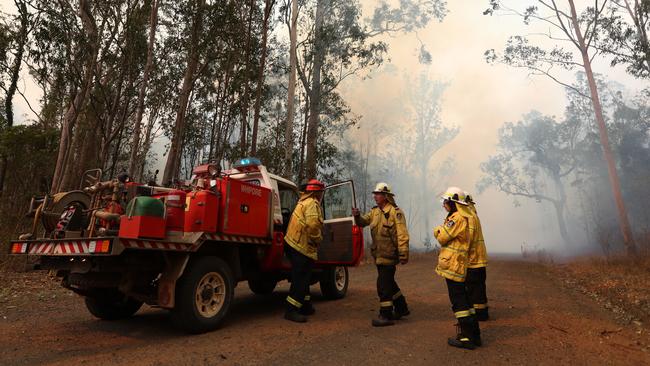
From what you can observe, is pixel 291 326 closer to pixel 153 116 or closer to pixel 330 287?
pixel 330 287

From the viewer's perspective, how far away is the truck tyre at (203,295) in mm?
4410

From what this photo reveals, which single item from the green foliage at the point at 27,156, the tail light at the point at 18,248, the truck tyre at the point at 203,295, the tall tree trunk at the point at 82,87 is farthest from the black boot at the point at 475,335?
the green foliage at the point at 27,156

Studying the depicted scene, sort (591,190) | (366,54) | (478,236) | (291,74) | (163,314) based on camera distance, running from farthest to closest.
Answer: (591,190)
(366,54)
(291,74)
(163,314)
(478,236)

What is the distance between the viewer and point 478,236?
17.7ft

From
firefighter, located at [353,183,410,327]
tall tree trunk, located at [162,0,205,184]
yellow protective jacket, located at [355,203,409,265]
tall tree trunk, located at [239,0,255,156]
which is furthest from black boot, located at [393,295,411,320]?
tall tree trunk, located at [162,0,205,184]

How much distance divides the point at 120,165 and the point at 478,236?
96.4 feet

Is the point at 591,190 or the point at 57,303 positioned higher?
the point at 591,190

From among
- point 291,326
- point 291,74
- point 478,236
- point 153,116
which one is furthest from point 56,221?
point 153,116

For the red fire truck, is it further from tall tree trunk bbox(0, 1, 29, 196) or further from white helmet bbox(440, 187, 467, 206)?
tall tree trunk bbox(0, 1, 29, 196)

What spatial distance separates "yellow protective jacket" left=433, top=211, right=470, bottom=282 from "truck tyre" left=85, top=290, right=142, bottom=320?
420 centimetres

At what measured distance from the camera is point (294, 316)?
532cm

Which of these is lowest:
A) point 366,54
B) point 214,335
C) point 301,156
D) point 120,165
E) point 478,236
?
point 214,335

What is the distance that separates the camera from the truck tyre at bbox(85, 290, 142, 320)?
525cm

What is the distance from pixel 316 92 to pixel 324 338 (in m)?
18.3
